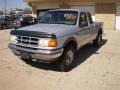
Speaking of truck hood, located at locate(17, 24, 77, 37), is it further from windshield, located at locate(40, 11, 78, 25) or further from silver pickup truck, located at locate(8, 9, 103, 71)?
windshield, located at locate(40, 11, 78, 25)

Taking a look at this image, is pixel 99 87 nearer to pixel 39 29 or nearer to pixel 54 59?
pixel 54 59

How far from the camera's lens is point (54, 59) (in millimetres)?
6961

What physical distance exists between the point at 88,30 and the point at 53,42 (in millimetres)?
2965

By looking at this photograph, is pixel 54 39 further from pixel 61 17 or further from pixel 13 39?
pixel 61 17

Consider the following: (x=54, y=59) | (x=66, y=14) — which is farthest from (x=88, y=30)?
(x=54, y=59)

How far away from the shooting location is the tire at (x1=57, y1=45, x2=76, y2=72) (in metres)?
7.31

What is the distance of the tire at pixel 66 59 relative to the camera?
7.31m

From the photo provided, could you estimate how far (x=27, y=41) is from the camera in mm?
7223

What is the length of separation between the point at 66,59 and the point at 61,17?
6.08ft

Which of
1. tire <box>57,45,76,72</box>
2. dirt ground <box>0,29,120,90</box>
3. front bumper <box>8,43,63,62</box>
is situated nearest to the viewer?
dirt ground <box>0,29,120,90</box>

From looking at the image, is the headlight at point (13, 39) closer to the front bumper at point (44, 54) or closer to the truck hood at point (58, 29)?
the truck hood at point (58, 29)

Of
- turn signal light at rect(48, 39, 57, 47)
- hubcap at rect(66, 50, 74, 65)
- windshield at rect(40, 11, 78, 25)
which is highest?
windshield at rect(40, 11, 78, 25)

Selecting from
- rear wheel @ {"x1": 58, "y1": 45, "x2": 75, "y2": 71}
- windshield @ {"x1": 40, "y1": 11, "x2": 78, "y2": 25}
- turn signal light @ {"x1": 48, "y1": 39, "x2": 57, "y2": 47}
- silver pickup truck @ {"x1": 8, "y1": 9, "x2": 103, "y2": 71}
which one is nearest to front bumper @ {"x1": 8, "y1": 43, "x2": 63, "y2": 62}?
silver pickup truck @ {"x1": 8, "y1": 9, "x2": 103, "y2": 71}

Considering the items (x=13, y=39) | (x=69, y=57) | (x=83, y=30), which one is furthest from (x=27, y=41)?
(x=83, y=30)
